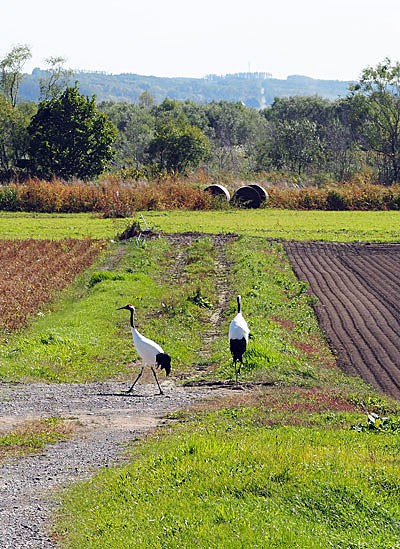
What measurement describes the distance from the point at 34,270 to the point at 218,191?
A: 86.7ft

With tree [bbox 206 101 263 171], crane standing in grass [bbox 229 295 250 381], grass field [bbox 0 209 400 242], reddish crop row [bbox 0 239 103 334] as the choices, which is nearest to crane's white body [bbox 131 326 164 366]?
crane standing in grass [bbox 229 295 250 381]

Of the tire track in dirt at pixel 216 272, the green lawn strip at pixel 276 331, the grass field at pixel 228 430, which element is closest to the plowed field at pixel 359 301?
the green lawn strip at pixel 276 331

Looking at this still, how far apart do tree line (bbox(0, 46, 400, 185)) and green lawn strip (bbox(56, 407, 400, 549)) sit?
49.6 meters

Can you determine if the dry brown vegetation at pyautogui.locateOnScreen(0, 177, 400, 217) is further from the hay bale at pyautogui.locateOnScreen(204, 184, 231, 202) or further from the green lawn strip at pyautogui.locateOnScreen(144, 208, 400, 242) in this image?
the green lawn strip at pyautogui.locateOnScreen(144, 208, 400, 242)

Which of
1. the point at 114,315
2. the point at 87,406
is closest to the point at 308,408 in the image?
the point at 87,406

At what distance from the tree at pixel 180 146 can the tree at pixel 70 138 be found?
5679 mm

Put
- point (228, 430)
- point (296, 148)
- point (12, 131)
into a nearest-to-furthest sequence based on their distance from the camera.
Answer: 1. point (228, 430)
2. point (12, 131)
3. point (296, 148)

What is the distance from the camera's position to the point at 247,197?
54906 mm

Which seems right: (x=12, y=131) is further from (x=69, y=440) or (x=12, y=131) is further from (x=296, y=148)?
(x=69, y=440)

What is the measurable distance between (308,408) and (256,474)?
4183 mm

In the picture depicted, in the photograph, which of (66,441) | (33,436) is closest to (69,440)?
(66,441)

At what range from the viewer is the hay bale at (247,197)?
54.6 meters

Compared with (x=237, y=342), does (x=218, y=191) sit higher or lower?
lower

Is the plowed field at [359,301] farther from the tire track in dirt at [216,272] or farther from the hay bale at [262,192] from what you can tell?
the hay bale at [262,192]
